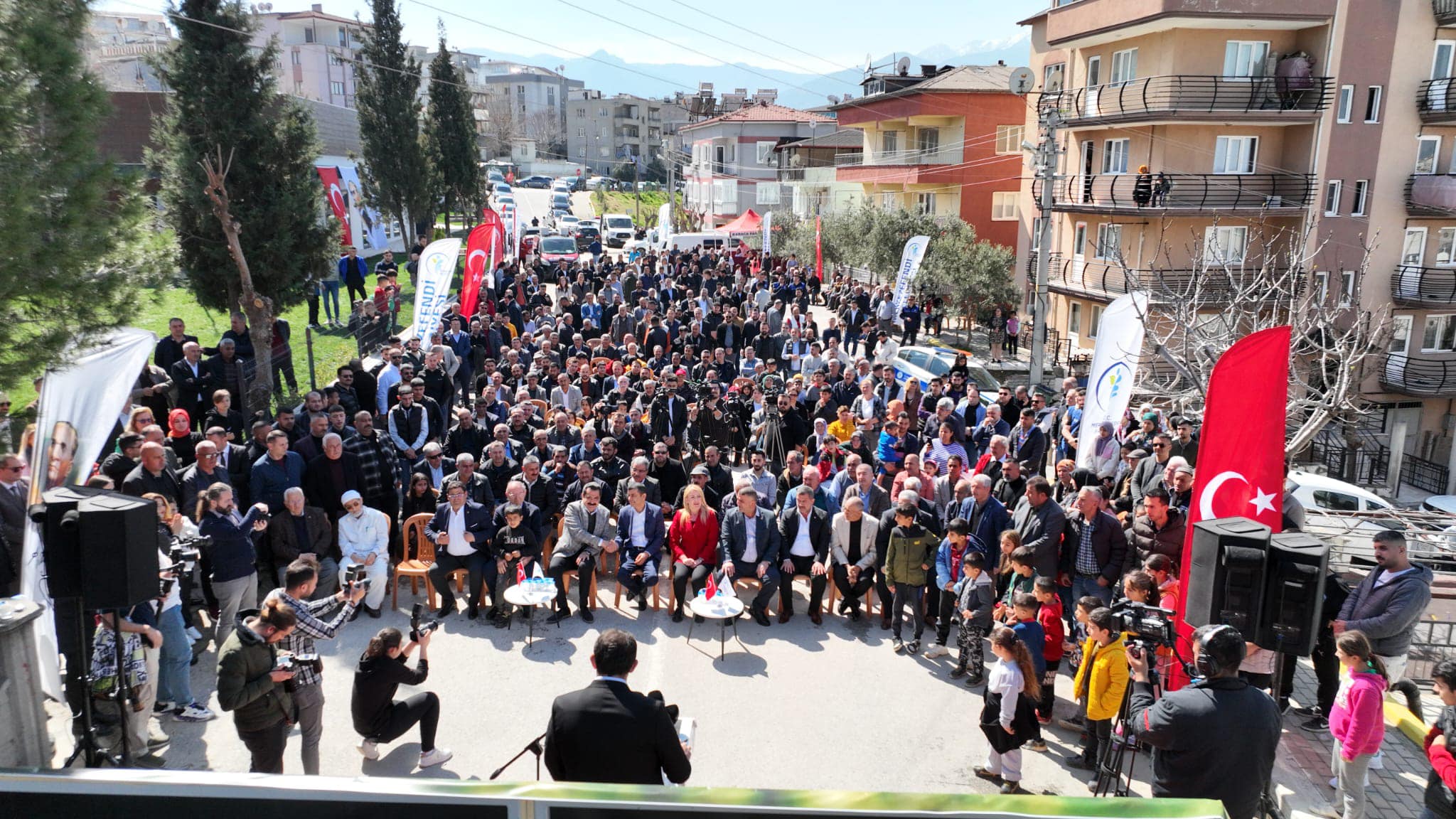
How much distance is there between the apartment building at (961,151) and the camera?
125 feet

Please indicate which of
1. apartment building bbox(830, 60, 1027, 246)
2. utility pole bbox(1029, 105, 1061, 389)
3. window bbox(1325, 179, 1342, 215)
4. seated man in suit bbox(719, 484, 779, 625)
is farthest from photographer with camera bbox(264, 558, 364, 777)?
apartment building bbox(830, 60, 1027, 246)

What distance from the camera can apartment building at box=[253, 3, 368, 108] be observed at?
266 ft

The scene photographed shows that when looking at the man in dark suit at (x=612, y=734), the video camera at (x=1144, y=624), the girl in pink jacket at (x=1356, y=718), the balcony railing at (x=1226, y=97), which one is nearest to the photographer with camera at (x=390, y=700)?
the man in dark suit at (x=612, y=734)

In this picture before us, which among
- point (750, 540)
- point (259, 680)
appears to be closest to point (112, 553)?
point (259, 680)

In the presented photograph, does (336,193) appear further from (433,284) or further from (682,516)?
(682,516)

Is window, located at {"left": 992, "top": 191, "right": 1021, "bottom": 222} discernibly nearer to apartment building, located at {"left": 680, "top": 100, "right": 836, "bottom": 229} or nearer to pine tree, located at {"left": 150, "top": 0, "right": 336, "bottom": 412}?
apartment building, located at {"left": 680, "top": 100, "right": 836, "bottom": 229}

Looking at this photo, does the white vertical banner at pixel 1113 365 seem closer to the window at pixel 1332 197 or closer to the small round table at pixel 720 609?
the small round table at pixel 720 609

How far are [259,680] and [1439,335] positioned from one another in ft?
101

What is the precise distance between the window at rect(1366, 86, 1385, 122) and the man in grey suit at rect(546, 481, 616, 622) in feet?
81.8

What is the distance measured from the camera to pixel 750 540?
9289 mm

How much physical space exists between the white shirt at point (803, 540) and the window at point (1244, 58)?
2205 centimetres

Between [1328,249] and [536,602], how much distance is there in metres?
24.9

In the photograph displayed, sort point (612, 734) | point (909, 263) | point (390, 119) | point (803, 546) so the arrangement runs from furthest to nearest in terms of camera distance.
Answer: point (390, 119)
point (909, 263)
point (803, 546)
point (612, 734)

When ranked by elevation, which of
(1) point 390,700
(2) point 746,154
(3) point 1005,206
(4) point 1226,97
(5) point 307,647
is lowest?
(1) point 390,700
